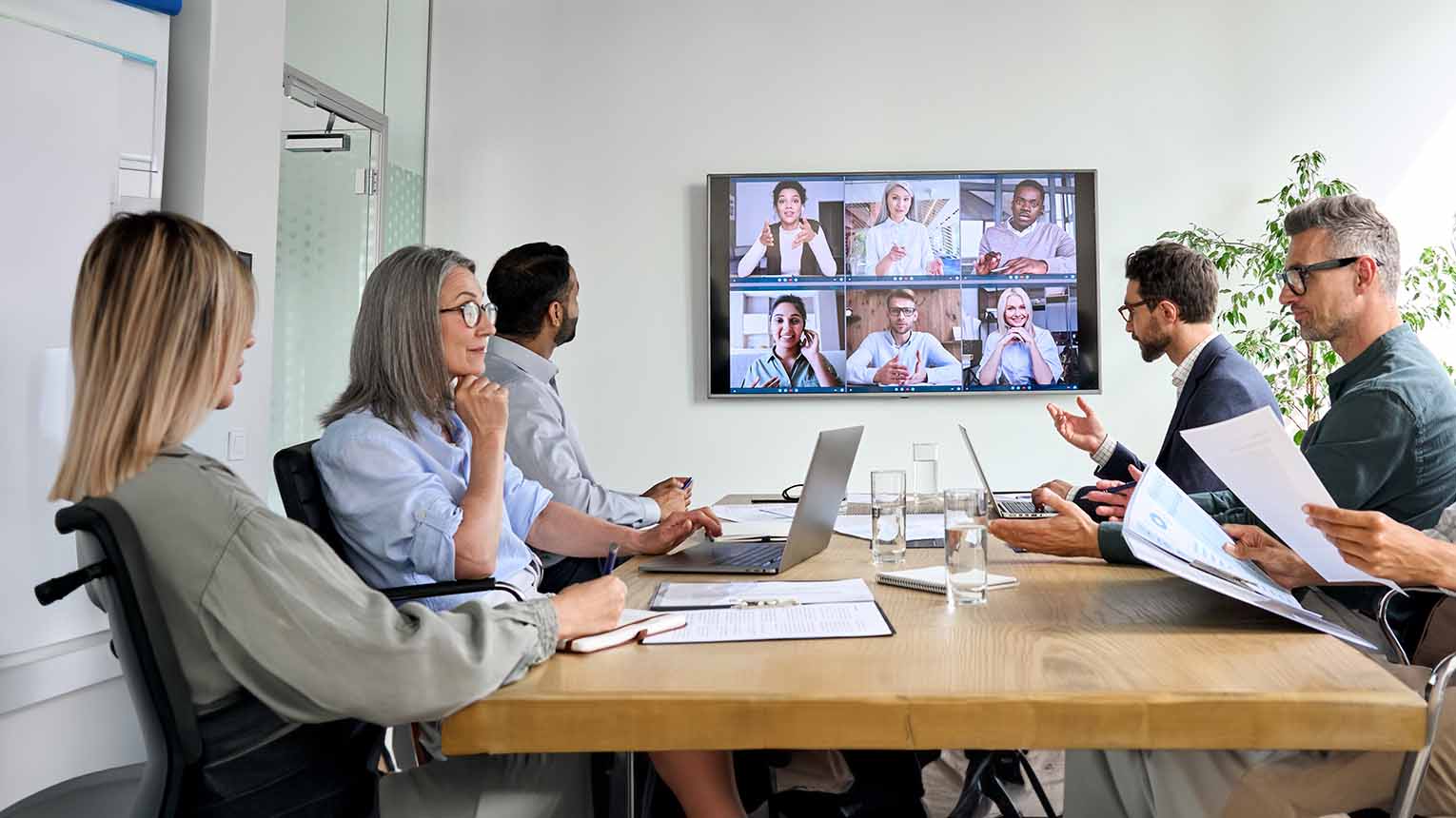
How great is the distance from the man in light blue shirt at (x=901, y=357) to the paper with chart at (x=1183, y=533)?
9.57 feet

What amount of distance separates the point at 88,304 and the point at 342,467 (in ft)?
2.12

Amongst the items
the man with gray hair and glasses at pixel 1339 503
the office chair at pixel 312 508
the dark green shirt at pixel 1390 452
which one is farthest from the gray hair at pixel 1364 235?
the office chair at pixel 312 508

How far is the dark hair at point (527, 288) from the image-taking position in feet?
9.67

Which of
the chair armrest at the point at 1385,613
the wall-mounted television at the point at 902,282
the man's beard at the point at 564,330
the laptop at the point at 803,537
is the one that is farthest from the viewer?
the wall-mounted television at the point at 902,282

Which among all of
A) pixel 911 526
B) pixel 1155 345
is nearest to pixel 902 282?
pixel 1155 345

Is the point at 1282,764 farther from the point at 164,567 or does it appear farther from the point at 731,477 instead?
the point at 731,477

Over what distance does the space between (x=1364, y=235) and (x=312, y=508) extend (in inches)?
81.1

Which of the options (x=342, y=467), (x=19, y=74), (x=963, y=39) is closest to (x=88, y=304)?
(x=342, y=467)

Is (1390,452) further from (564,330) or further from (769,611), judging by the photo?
(564,330)

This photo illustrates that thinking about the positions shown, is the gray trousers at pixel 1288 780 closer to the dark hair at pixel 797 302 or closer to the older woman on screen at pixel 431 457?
the older woman on screen at pixel 431 457

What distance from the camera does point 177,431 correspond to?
3.75 ft

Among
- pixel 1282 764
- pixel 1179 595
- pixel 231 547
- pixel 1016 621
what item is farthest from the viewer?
pixel 1179 595

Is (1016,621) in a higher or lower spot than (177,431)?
lower

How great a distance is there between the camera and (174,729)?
1.05 metres
